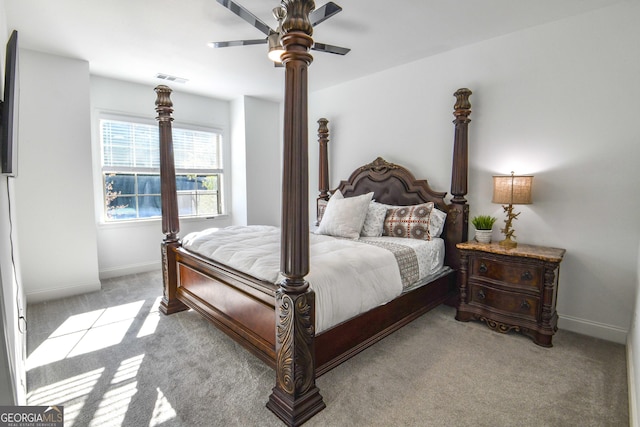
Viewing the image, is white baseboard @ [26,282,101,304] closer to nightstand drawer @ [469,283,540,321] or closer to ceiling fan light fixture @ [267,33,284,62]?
ceiling fan light fixture @ [267,33,284,62]

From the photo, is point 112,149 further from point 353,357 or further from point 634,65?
point 634,65

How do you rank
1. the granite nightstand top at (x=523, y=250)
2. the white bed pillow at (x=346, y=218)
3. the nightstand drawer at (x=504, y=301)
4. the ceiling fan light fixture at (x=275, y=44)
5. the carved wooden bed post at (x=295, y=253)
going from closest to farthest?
the carved wooden bed post at (x=295, y=253)
the ceiling fan light fixture at (x=275, y=44)
the granite nightstand top at (x=523, y=250)
the nightstand drawer at (x=504, y=301)
the white bed pillow at (x=346, y=218)

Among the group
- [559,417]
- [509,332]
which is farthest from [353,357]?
[509,332]

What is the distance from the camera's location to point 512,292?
2.66 m

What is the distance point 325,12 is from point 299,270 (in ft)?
5.66

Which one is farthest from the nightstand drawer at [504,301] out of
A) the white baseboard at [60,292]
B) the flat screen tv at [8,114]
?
the white baseboard at [60,292]

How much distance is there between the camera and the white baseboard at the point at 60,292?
337 centimetres

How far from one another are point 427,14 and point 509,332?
9.08 feet

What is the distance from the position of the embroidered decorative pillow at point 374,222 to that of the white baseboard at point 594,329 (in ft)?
5.86

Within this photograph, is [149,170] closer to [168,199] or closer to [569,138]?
[168,199]

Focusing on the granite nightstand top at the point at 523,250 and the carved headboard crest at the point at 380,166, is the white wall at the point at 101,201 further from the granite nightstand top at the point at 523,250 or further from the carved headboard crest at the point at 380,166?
the granite nightstand top at the point at 523,250

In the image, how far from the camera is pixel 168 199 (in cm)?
308

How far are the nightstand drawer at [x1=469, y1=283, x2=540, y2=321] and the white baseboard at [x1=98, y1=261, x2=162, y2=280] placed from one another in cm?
421

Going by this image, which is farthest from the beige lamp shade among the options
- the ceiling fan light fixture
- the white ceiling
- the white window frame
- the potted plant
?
the white window frame
